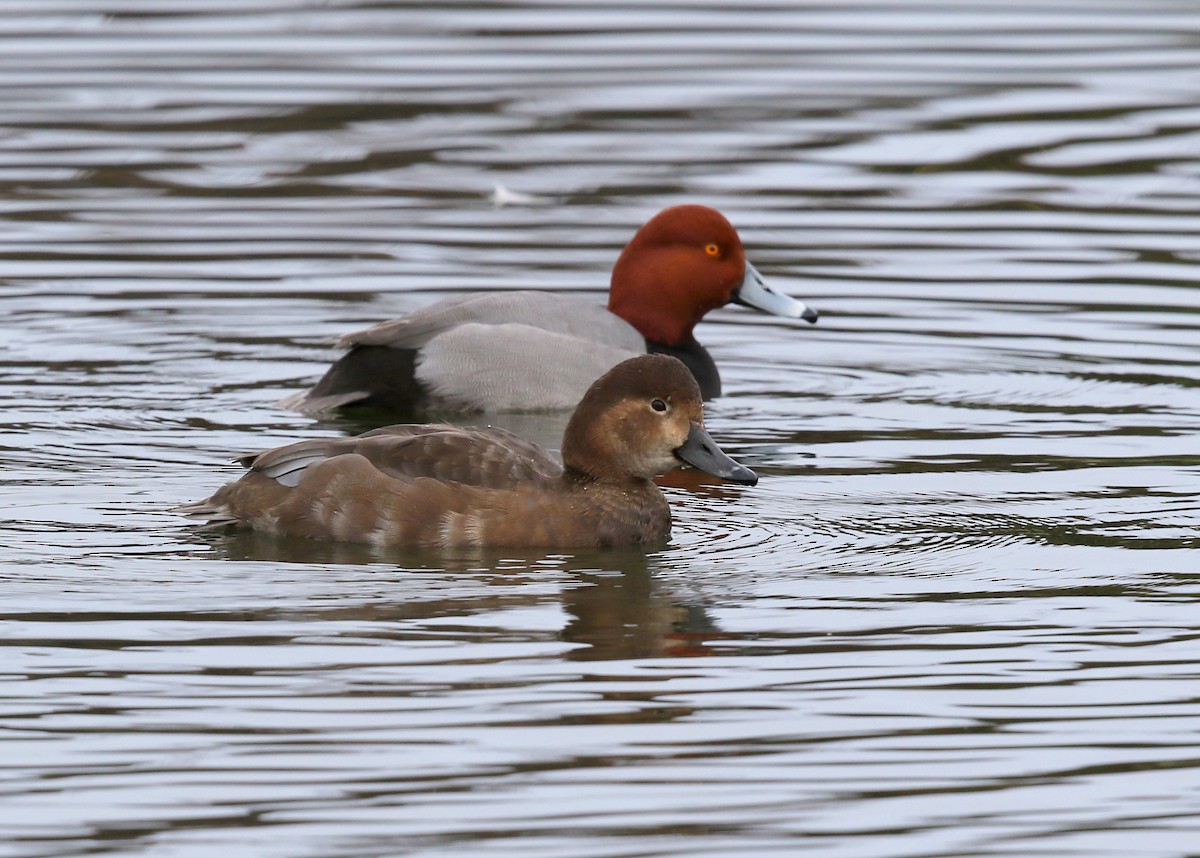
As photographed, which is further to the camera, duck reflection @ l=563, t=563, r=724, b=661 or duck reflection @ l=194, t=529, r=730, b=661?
duck reflection @ l=194, t=529, r=730, b=661

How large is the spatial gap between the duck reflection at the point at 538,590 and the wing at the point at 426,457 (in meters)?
0.25

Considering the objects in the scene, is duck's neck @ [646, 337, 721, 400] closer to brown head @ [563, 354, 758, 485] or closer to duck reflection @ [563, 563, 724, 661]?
brown head @ [563, 354, 758, 485]

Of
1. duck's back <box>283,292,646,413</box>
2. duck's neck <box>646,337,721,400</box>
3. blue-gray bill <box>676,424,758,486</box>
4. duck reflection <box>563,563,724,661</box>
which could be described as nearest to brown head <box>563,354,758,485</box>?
blue-gray bill <box>676,424,758,486</box>

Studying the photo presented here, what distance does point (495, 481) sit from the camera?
7598 millimetres

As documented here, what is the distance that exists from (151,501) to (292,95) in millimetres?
8975

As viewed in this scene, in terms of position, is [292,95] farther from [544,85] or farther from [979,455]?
[979,455]

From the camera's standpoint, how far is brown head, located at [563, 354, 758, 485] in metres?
7.73

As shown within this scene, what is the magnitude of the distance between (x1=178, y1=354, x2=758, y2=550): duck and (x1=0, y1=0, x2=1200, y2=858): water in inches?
5.7

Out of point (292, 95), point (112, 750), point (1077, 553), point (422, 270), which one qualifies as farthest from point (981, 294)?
point (112, 750)

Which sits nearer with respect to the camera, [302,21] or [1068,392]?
[1068,392]

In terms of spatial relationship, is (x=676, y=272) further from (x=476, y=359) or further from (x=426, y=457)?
(x=426, y=457)

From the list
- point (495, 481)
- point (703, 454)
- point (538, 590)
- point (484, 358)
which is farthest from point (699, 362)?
point (538, 590)

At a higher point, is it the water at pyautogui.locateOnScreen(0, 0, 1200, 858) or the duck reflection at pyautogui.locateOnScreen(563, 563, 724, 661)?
the water at pyautogui.locateOnScreen(0, 0, 1200, 858)

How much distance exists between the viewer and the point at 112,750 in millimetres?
5438
